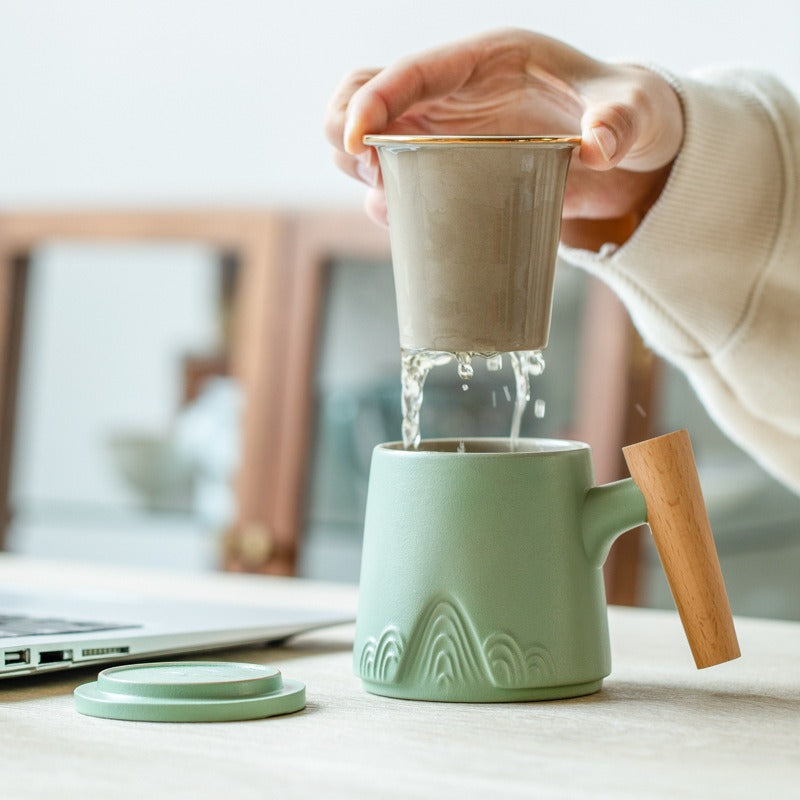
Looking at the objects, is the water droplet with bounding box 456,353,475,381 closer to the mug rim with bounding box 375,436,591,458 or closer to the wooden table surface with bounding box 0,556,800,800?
the mug rim with bounding box 375,436,591,458

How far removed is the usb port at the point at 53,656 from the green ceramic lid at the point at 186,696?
4cm

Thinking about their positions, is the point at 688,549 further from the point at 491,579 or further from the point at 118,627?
the point at 118,627

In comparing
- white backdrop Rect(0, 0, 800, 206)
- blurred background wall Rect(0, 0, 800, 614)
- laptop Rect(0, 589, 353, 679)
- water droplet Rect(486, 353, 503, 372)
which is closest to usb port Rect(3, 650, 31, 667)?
laptop Rect(0, 589, 353, 679)

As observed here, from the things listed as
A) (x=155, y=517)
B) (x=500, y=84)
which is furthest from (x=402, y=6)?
(x=500, y=84)

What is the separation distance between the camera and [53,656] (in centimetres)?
71

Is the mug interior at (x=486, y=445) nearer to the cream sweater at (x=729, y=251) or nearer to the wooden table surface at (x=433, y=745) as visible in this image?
the wooden table surface at (x=433, y=745)

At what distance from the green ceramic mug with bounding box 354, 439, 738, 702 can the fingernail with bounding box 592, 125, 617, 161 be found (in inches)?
7.0

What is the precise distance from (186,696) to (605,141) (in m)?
0.39

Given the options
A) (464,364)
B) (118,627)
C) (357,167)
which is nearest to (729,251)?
(357,167)

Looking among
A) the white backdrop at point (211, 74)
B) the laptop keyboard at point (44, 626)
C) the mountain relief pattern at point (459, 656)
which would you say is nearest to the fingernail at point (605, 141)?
the mountain relief pattern at point (459, 656)

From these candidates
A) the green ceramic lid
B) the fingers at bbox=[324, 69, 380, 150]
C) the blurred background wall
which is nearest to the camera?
the green ceramic lid

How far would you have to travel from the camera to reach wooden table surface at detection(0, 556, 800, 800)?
523 mm

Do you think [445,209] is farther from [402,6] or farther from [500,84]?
[402,6]

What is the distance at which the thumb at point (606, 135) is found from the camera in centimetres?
75
